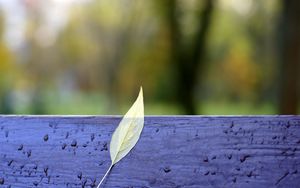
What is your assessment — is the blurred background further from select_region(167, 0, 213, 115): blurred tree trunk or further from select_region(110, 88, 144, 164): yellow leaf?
select_region(110, 88, 144, 164): yellow leaf

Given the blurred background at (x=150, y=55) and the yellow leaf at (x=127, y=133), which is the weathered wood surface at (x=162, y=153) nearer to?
the yellow leaf at (x=127, y=133)

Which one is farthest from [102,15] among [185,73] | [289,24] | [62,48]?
[289,24]

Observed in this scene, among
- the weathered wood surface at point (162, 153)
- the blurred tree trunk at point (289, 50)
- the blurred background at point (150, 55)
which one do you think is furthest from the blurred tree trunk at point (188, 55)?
the weathered wood surface at point (162, 153)

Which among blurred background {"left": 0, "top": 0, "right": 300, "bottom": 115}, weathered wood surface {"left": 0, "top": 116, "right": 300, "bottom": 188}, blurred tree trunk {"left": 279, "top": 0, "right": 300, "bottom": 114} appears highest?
weathered wood surface {"left": 0, "top": 116, "right": 300, "bottom": 188}

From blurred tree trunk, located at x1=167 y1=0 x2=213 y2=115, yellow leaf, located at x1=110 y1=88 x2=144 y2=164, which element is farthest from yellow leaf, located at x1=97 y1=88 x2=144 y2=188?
blurred tree trunk, located at x1=167 y1=0 x2=213 y2=115

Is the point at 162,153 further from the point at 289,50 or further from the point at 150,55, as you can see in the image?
the point at 150,55

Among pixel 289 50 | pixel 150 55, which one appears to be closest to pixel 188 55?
pixel 289 50

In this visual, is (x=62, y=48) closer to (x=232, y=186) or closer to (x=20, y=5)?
(x=20, y=5)
